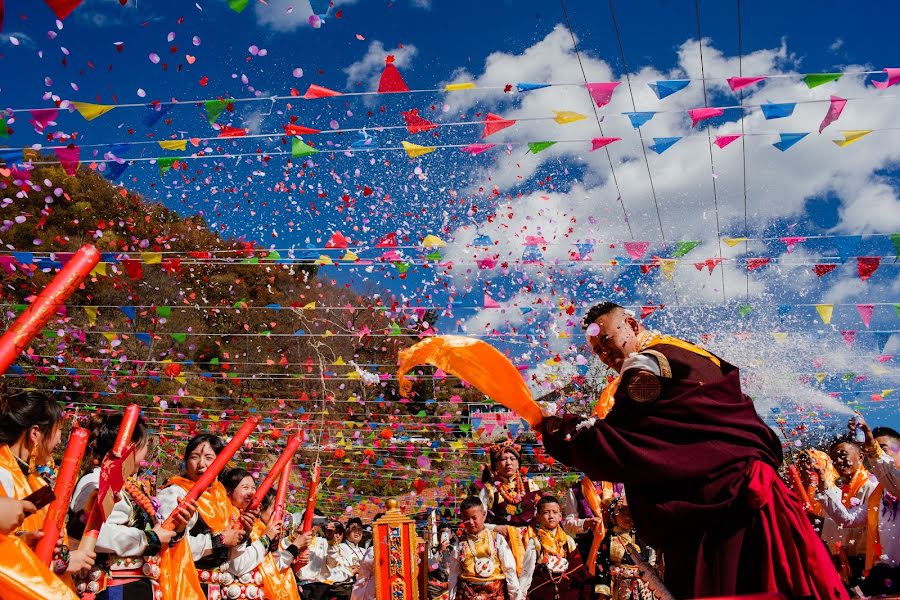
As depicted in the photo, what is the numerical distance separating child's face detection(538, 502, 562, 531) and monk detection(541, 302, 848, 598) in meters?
5.27

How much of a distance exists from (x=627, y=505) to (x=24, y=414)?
143 inches

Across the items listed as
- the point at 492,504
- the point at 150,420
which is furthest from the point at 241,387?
the point at 492,504

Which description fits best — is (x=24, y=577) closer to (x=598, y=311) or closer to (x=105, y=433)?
(x=105, y=433)

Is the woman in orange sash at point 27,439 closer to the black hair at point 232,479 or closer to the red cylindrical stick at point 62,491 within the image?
the red cylindrical stick at point 62,491

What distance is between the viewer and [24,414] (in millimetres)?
3799

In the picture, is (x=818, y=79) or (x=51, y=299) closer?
(x=51, y=299)

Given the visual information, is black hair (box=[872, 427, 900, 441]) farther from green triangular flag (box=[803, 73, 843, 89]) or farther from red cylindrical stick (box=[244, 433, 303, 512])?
red cylindrical stick (box=[244, 433, 303, 512])

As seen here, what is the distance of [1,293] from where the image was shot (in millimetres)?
17031

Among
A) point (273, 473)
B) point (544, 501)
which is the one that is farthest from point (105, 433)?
point (544, 501)

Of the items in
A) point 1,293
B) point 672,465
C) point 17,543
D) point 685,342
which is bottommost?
point 17,543

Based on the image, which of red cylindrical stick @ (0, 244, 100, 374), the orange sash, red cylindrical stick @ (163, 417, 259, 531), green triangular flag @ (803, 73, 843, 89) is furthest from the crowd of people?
green triangular flag @ (803, 73, 843, 89)

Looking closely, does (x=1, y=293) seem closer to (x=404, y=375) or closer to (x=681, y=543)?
(x=404, y=375)

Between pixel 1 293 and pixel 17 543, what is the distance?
56.4ft

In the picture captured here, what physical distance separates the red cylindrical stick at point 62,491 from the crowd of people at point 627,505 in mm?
86
